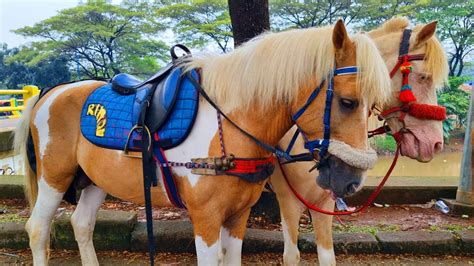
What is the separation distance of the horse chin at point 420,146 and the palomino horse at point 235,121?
705 millimetres

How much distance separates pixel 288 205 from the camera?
2.33 m

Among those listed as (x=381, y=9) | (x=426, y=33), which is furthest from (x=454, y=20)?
(x=426, y=33)

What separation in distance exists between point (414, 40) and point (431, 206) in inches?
110

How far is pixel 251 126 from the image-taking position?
1715 mm

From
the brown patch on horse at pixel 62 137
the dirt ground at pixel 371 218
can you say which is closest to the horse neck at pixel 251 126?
the brown patch on horse at pixel 62 137

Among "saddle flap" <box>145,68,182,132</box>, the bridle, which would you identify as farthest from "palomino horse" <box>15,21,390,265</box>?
the bridle

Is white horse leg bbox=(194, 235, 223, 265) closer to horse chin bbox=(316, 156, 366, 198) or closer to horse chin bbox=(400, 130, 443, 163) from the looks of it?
horse chin bbox=(316, 156, 366, 198)

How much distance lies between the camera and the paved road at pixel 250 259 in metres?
3.14

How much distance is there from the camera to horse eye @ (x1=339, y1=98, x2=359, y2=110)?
1.46m

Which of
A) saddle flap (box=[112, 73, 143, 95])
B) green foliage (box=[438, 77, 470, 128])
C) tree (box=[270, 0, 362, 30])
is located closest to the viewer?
saddle flap (box=[112, 73, 143, 95])

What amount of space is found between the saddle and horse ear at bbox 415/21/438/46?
1356mm

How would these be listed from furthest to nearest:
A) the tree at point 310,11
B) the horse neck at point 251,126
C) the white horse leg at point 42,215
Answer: the tree at point 310,11
the white horse leg at point 42,215
the horse neck at point 251,126

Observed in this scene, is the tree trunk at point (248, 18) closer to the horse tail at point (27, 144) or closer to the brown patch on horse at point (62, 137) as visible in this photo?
the brown patch on horse at point (62, 137)

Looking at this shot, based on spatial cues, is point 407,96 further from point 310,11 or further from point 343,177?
point 310,11
